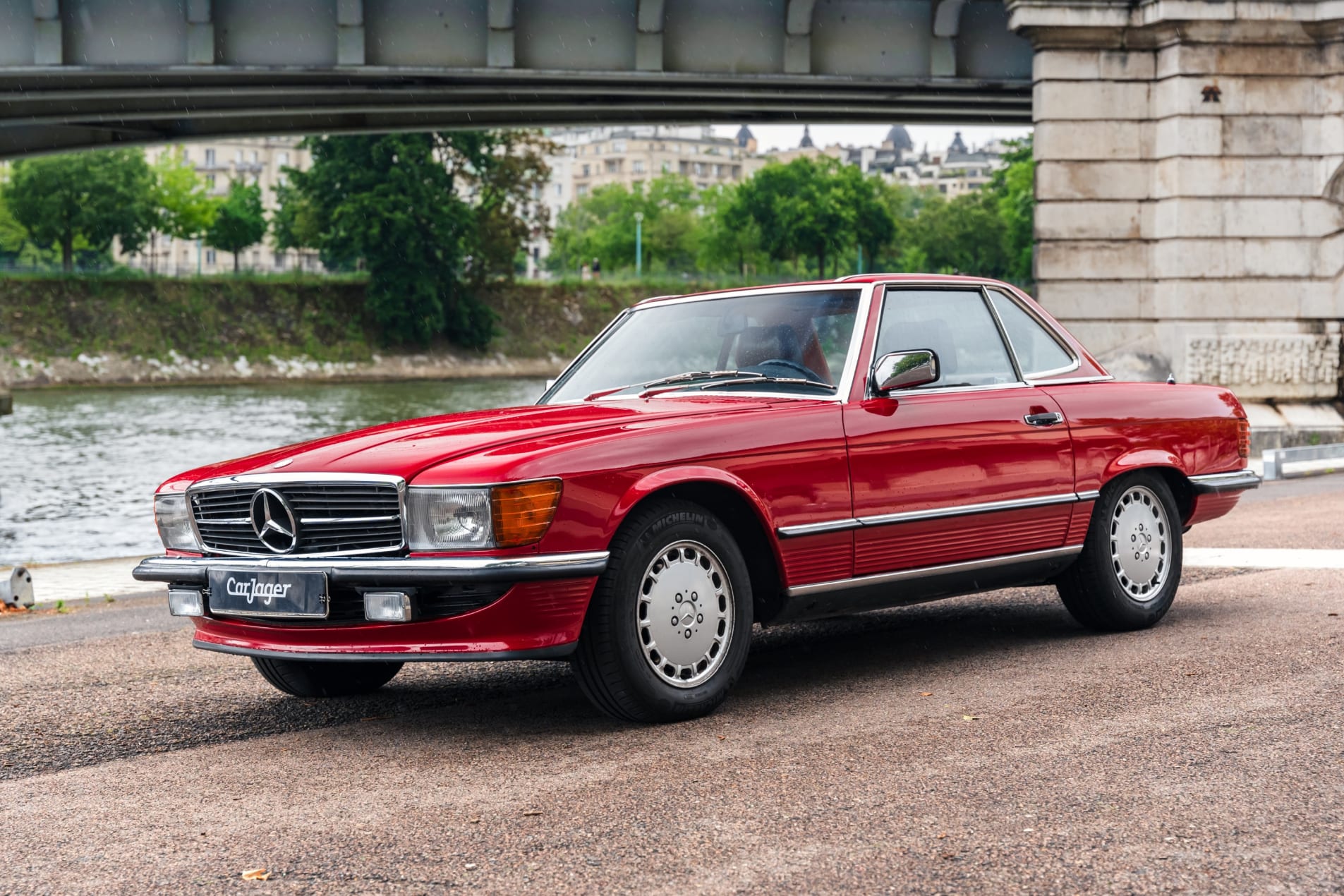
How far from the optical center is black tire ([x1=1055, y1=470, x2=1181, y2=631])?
693 centimetres

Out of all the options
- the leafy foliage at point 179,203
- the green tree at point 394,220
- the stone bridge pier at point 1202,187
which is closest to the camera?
the stone bridge pier at point 1202,187

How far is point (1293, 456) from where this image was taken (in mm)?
18000

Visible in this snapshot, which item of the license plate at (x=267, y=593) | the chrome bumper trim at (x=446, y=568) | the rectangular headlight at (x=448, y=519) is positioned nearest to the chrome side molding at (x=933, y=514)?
the chrome bumper trim at (x=446, y=568)

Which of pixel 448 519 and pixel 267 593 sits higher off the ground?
pixel 448 519

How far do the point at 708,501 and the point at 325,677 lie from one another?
5.62ft

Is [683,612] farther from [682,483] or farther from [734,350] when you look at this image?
[734,350]

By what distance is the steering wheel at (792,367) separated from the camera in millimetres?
6184

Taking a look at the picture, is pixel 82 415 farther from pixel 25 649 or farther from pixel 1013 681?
pixel 1013 681

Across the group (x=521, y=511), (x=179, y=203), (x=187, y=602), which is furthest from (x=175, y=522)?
(x=179, y=203)

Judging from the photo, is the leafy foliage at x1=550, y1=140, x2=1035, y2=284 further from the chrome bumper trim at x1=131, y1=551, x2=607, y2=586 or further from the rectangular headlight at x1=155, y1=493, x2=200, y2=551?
the chrome bumper trim at x1=131, y1=551, x2=607, y2=586

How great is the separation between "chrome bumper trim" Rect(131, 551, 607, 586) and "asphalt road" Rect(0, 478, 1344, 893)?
0.57 meters

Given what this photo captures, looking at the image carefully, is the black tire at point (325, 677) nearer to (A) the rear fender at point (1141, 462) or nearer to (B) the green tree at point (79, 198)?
(A) the rear fender at point (1141, 462)

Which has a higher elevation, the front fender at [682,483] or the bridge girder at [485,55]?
the bridge girder at [485,55]

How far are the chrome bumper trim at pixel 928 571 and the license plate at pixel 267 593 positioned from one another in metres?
1.64
